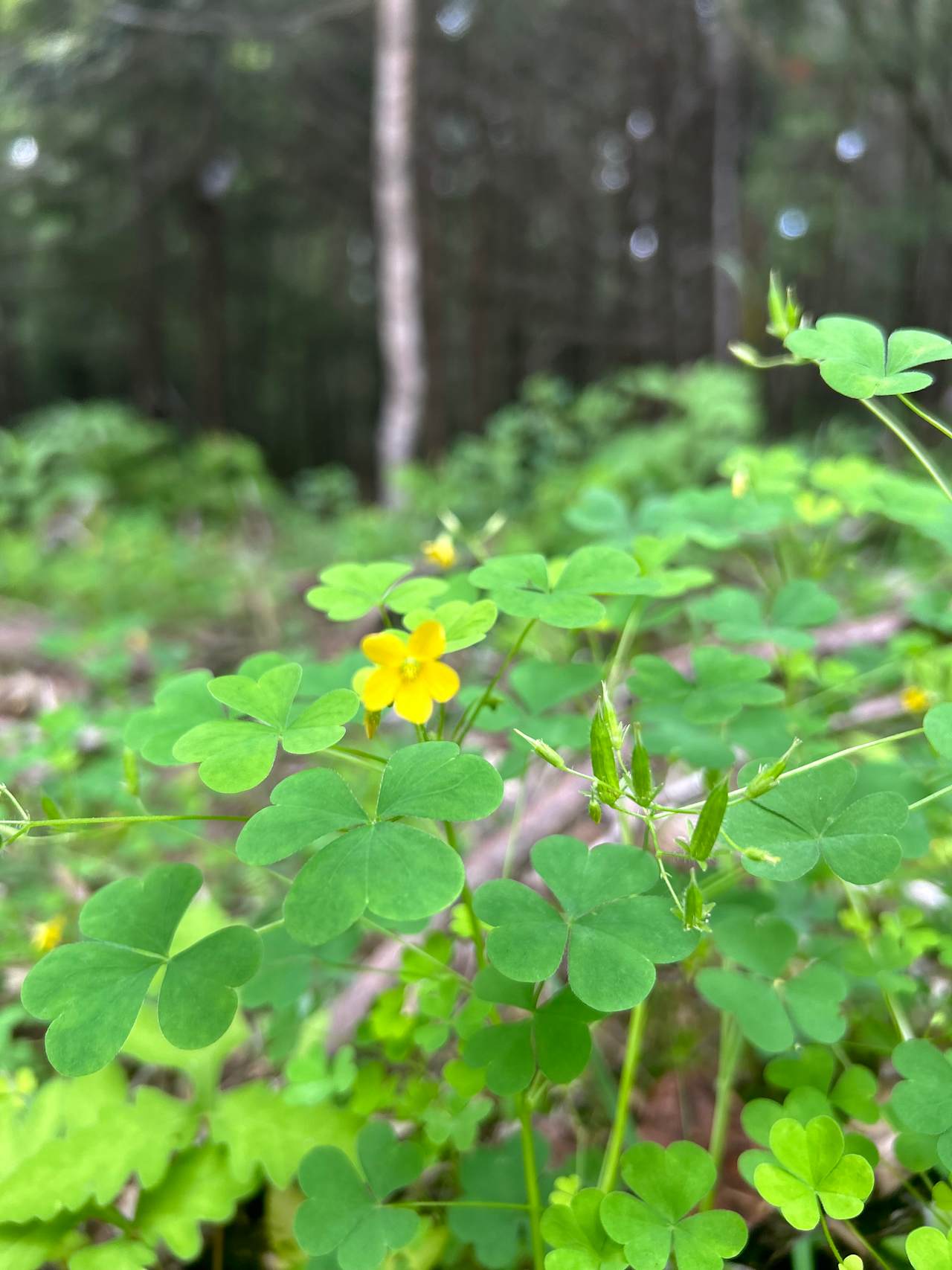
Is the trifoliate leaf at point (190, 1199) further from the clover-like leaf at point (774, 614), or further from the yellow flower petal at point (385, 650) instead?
the clover-like leaf at point (774, 614)

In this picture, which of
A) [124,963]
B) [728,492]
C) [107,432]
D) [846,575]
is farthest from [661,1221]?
[107,432]

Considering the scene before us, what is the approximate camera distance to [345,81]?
36.1 feet

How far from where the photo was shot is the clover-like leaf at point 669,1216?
A: 62 cm

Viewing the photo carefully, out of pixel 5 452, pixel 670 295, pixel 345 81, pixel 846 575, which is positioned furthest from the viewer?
pixel 345 81

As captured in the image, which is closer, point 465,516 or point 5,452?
point 5,452

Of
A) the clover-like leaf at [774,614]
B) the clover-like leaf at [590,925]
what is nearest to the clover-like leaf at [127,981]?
the clover-like leaf at [590,925]

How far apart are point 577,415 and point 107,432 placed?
491 cm

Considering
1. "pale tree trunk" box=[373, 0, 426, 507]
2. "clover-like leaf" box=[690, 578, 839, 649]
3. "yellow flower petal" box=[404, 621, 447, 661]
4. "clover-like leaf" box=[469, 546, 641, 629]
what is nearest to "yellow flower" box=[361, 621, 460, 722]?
"yellow flower petal" box=[404, 621, 447, 661]

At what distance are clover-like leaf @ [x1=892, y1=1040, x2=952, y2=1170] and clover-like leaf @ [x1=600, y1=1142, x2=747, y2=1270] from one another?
169 millimetres

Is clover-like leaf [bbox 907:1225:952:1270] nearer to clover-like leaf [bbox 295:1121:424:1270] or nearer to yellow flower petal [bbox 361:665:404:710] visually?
clover-like leaf [bbox 295:1121:424:1270]

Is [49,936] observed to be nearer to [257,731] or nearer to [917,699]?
[257,731]

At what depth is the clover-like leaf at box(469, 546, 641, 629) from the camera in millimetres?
785

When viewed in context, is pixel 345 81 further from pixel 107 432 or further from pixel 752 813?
pixel 752 813

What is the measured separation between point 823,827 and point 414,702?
1.26ft
